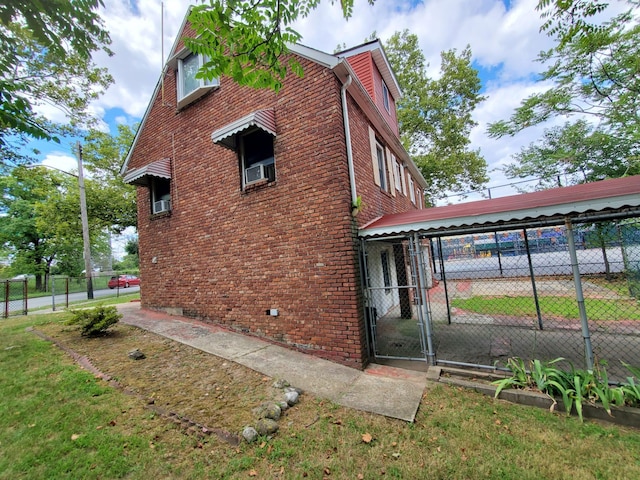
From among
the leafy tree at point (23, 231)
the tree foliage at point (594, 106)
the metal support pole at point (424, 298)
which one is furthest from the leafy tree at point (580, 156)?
the leafy tree at point (23, 231)

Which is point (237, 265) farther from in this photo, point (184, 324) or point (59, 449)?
point (59, 449)

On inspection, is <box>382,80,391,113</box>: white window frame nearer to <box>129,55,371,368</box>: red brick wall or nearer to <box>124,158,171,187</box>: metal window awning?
<box>129,55,371,368</box>: red brick wall

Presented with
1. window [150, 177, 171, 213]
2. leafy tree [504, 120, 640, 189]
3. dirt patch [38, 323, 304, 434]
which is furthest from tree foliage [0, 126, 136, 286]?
leafy tree [504, 120, 640, 189]

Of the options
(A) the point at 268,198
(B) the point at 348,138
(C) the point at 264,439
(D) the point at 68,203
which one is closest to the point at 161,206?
(A) the point at 268,198

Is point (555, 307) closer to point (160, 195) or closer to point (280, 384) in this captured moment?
point (280, 384)

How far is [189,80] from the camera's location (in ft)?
26.5

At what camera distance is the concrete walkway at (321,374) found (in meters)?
3.64

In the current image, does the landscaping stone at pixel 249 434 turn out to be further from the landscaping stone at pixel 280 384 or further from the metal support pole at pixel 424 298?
the metal support pole at pixel 424 298

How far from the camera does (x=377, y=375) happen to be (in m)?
4.50

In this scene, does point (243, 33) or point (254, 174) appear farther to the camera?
point (254, 174)

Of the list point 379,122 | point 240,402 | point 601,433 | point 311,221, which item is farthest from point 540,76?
point 240,402

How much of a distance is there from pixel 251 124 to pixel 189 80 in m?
4.42

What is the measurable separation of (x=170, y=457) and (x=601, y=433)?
180 inches

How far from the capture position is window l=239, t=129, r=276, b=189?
6.03 metres
